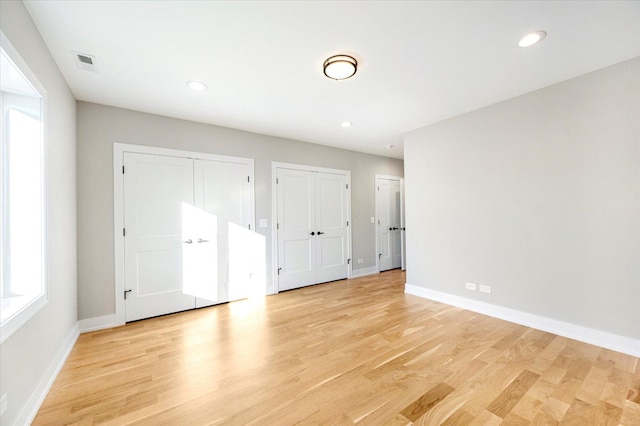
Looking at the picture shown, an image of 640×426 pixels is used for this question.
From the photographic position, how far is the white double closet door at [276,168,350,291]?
4578mm

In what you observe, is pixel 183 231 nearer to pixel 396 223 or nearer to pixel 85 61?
pixel 85 61

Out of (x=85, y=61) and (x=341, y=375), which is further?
(x=85, y=61)

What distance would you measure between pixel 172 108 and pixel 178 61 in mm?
1143

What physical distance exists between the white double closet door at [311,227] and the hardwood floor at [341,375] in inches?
58.1

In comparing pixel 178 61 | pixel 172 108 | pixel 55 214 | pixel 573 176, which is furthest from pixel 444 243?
pixel 55 214

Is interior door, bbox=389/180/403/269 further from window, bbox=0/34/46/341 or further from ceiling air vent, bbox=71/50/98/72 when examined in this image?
window, bbox=0/34/46/341

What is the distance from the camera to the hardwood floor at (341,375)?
1.70 m

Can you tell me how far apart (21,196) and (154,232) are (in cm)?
162

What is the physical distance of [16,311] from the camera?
1.55m

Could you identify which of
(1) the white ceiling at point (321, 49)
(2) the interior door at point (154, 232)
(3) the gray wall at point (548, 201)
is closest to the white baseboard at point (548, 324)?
(3) the gray wall at point (548, 201)

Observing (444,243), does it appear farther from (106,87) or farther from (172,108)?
(106,87)

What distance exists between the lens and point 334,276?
517 centimetres

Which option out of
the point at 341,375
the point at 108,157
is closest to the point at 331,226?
the point at 341,375

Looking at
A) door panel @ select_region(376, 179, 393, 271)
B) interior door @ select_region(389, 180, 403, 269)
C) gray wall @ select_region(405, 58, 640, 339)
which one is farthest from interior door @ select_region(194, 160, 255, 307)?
interior door @ select_region(389, 180, 403, 269)
